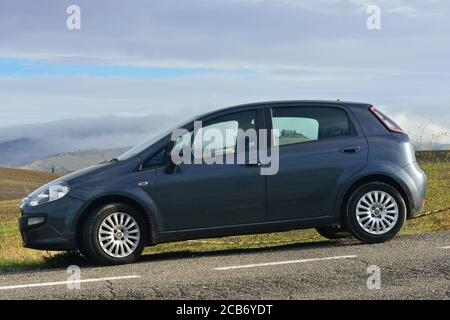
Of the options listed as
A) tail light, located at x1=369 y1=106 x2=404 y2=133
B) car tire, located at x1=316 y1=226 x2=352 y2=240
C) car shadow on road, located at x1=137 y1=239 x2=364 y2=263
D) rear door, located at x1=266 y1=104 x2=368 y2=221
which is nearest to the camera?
rear door, located at x1=266 y1=104 x2=368 y2=221

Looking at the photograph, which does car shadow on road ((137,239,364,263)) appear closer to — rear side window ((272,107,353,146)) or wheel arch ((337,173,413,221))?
wheel arch ((337,173,413,221))

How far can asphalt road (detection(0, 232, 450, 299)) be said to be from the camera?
554cm

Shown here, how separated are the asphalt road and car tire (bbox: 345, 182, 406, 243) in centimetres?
17

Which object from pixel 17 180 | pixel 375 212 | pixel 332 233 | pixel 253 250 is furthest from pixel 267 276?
pixel 17 180

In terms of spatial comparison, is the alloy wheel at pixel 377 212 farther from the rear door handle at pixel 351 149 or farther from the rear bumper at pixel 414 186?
the rear door handle at pixel 351 149

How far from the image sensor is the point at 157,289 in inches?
228

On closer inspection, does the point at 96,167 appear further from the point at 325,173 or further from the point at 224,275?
the point at 325,173

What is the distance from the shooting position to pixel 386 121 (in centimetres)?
827

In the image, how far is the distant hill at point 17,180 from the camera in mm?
87794

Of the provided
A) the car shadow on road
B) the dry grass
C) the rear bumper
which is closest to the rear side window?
the rear bumper

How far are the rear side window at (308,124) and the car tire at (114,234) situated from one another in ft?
6.61

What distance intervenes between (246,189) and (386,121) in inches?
84.6
